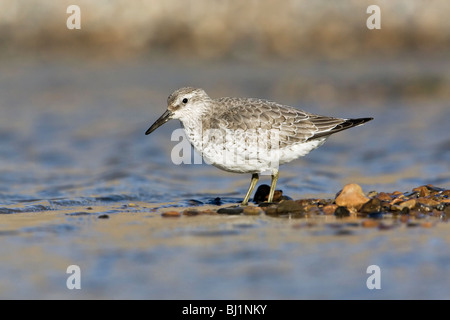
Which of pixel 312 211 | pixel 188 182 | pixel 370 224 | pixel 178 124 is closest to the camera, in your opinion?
pixel 370 224

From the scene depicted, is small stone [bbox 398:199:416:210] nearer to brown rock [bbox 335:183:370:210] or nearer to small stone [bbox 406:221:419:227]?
brown rock [bbox 335:183:370:210]

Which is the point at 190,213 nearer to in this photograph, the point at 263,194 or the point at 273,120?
the point at 263,194

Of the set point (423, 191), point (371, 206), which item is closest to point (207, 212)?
point (371, 206)

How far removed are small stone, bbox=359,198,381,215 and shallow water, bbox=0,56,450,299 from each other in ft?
2.28

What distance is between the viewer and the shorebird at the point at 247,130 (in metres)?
9.34

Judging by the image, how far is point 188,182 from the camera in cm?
1230

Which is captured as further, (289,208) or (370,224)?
(289,208)

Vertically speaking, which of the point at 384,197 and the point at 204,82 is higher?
the point at 204,82

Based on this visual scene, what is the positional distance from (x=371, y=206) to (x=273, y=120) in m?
1.88

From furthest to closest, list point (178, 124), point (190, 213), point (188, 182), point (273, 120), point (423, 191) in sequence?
1. point (178, 124)
2. point (188, 182)
3. point (273, 120)
4. point (423, 191)
5. point (190, 213)

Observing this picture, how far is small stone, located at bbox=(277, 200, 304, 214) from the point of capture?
8.88m

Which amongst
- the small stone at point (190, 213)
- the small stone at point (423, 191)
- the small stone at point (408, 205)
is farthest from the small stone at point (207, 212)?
the small stone at point (423, 191)

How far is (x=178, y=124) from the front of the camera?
1620cm

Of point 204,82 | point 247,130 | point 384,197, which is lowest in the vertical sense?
point 384,197
